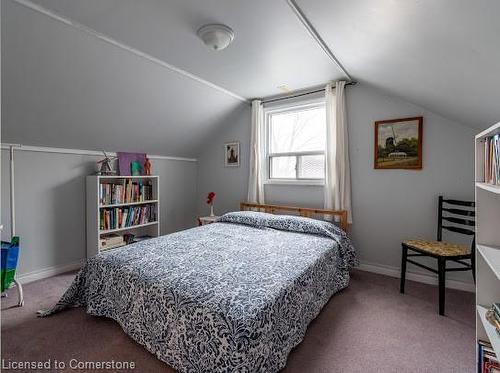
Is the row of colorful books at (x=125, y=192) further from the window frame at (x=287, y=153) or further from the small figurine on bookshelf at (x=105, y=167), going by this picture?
the window frame at (x=287, y=153)

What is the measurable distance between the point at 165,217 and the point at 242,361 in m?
3.29

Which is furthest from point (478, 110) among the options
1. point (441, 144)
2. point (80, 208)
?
point (80, 208)

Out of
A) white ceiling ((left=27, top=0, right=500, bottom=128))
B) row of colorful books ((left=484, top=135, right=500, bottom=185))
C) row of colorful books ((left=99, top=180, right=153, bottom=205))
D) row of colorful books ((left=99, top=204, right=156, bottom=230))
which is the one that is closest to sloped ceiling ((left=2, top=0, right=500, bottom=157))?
white ceiling ((left=27, top=0, right=500, bottom=128))

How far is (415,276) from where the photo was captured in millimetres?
2801

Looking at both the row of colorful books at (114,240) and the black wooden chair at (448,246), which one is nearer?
the black wooden chair at (448,246)

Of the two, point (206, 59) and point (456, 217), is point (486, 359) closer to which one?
point (456, 217)

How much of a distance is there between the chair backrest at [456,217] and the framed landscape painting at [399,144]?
0.47 m

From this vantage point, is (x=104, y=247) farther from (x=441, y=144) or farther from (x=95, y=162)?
(x=441, y=144)

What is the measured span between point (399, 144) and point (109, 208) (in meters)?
3.63

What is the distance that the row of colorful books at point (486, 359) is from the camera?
1.26m

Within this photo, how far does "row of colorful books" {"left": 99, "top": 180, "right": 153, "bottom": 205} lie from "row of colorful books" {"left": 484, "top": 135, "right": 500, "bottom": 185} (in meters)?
3.56

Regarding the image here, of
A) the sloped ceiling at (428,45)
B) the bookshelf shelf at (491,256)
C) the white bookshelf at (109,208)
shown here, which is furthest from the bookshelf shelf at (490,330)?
the white bookshelf at (109,208)

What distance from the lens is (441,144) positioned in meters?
2.63

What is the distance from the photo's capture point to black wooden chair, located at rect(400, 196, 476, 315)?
6.97 ft
